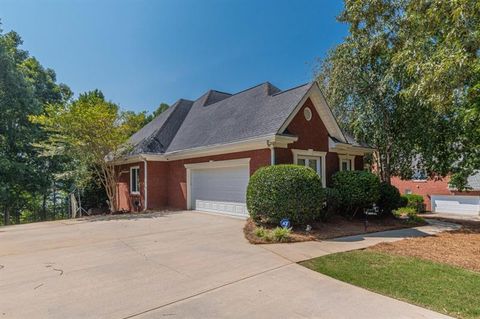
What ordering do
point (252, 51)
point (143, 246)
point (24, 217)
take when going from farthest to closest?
point (24, 217) → point (252, 51) → point (143, 246)

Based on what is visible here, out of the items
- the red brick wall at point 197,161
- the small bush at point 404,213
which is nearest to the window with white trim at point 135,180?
the red brick wall at point 197,161

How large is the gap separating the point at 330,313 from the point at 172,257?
3891 mm

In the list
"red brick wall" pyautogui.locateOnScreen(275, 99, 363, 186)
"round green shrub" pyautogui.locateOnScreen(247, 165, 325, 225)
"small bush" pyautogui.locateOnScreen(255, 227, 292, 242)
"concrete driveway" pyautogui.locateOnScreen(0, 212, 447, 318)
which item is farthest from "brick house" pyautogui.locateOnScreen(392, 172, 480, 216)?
"concrete driveway" pyautogui.locateOnScreen(0, 212, 447, 318)

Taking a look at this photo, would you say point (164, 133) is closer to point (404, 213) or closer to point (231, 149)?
point (231, 149)

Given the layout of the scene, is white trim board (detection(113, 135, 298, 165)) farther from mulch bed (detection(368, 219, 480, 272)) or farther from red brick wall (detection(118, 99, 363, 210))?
mulch bed (detection(368, 219, 480, 272))

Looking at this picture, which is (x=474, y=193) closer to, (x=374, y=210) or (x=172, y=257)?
(x=374, y=210)

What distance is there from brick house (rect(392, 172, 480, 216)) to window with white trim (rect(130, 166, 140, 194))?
2054cm

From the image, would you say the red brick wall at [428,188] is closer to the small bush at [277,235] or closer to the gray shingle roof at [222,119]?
the gray shingle roof at [222,119]

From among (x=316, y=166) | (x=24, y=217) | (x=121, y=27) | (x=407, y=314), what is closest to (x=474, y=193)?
(x=316, y=166)

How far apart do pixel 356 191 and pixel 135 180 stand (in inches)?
510

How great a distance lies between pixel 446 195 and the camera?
26188mm

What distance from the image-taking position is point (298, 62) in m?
22.0

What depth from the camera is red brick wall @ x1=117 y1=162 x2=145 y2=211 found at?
1744 cm

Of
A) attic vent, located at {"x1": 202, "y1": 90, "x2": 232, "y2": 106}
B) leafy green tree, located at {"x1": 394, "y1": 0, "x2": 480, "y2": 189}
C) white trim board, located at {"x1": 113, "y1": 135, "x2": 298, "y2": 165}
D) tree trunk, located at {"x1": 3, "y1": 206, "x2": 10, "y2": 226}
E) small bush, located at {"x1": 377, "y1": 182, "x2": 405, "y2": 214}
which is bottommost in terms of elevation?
tree trunk, located at {"x1": 3, "y1": 206, "x2": 10, "y2": 226}
